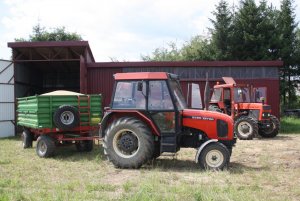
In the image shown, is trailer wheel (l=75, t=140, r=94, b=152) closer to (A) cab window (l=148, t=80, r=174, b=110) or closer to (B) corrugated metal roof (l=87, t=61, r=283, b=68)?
(A) cab window (l=148, t=80, r=174, b=110)

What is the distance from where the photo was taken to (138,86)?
865 centimetres

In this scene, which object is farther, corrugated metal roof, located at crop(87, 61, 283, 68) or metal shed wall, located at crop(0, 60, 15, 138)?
corrugated metal roof, located at crop(87, 61, 283, 68)

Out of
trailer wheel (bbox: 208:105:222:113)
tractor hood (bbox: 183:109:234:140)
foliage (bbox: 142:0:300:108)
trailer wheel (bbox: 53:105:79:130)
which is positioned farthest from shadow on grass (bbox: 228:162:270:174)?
foliage (bbox: 142:0:300:108)

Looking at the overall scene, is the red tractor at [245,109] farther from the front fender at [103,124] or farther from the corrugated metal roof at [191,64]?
the front fender at [103,124]

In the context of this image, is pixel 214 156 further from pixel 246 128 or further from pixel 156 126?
pixel 246 128

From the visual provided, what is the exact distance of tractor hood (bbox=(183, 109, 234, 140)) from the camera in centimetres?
905

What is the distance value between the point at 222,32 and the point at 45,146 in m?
22.2

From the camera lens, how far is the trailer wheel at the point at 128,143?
347 inches

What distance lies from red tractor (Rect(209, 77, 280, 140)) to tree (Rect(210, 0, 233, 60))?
14.0 metres

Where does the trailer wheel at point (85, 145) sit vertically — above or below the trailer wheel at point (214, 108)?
below

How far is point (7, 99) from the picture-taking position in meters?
18.0

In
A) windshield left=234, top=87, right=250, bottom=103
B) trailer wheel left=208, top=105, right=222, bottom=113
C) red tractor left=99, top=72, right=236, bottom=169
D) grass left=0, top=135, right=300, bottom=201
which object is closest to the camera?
grass left=0, top=135, right=300, bottom=201

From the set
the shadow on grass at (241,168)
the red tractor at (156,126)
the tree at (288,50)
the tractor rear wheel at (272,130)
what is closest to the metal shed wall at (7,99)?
the red tractor at (156,126)

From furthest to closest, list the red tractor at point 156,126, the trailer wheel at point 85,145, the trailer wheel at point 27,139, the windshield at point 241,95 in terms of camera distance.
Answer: the windshield at point 241,95 < the trailer wheel at point 27,139 < the trailer wheel at point 85,145 < the red tractor at point 156,126
